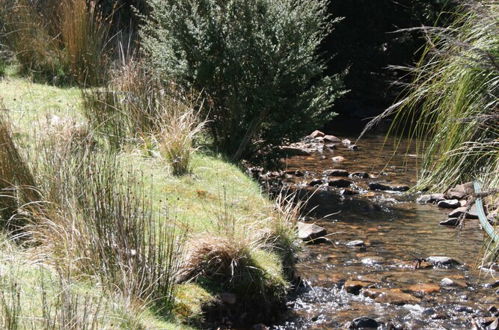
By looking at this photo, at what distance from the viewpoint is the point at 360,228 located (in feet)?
29.8

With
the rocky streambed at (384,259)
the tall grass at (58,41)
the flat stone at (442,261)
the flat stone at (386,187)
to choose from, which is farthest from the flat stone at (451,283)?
the tall grass at (58,41)

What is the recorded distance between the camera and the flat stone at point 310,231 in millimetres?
8336

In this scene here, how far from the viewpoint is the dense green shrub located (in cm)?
963

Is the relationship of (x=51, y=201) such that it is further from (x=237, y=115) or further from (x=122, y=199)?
(x=237, y=115)

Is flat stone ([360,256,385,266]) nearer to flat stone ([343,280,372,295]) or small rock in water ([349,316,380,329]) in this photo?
flat stone ([343,280,372,295])

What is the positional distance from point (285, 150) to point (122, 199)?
499 cm

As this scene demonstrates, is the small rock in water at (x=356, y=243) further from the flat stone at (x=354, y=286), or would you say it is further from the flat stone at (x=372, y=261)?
the flat stone at (x=354, y=286)

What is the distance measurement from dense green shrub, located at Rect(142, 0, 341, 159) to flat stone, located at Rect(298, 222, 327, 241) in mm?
1572

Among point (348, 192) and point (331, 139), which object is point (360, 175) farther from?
point (331, 139)

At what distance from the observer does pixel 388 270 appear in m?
7.65

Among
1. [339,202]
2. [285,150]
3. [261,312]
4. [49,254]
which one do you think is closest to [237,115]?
[285,150]

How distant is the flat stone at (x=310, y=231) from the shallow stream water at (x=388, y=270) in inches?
4.9

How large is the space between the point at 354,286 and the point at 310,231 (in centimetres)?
143

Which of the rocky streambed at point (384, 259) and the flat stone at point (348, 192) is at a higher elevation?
the flat stone at point (348, 192)
